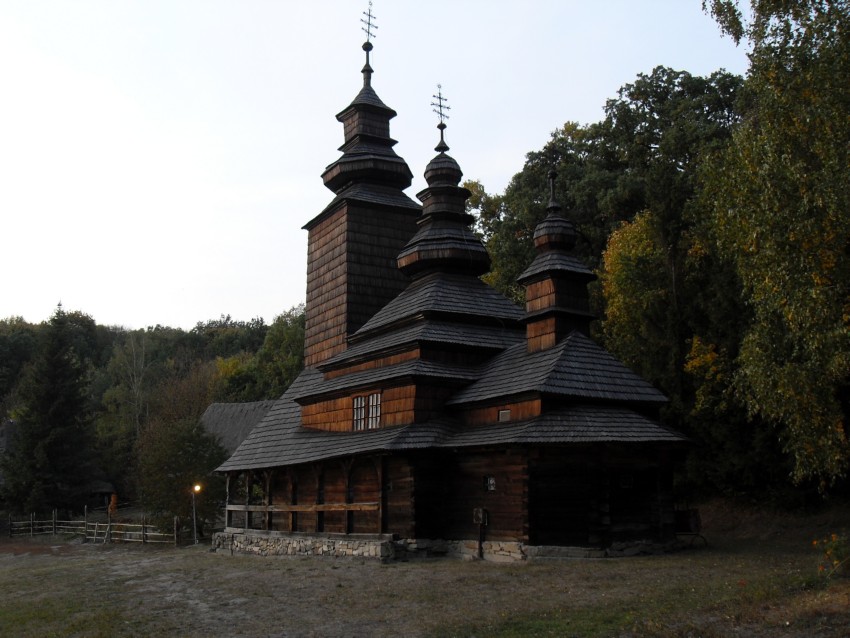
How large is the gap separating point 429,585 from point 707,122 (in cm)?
2764

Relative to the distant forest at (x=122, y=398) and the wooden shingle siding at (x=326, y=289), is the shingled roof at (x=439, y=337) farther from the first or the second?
the distant forest at (x=122, y=398)

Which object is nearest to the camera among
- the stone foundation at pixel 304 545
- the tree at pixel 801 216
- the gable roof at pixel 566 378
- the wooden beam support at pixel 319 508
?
the tree at pixel 801 216

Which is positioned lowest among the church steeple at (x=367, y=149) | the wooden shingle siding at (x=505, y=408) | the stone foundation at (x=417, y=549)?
the stone foundation at (x=417, y=549)

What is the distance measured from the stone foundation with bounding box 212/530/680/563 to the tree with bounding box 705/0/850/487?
181 inches

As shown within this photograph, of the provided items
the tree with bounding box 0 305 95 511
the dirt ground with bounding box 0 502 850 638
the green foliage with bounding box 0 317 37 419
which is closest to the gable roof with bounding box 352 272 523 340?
the dirt ground with bounding box 0 502 850 638

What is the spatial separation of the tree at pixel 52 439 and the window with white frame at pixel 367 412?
71.1 ft

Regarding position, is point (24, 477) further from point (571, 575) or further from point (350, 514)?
point (571, 575)

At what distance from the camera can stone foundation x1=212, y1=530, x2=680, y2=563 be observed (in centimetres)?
1686

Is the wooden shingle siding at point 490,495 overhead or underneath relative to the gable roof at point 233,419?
underneath

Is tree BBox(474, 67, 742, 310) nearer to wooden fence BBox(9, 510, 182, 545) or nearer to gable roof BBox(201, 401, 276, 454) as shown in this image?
gable roof BBox(201, 401, 276, 454)

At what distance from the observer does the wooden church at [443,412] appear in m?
17.4

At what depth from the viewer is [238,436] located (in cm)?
4556

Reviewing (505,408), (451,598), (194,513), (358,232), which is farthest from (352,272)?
(451,598)

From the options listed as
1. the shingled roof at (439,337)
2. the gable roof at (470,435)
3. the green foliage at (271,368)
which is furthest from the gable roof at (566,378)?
the green foliage at (271,368)
